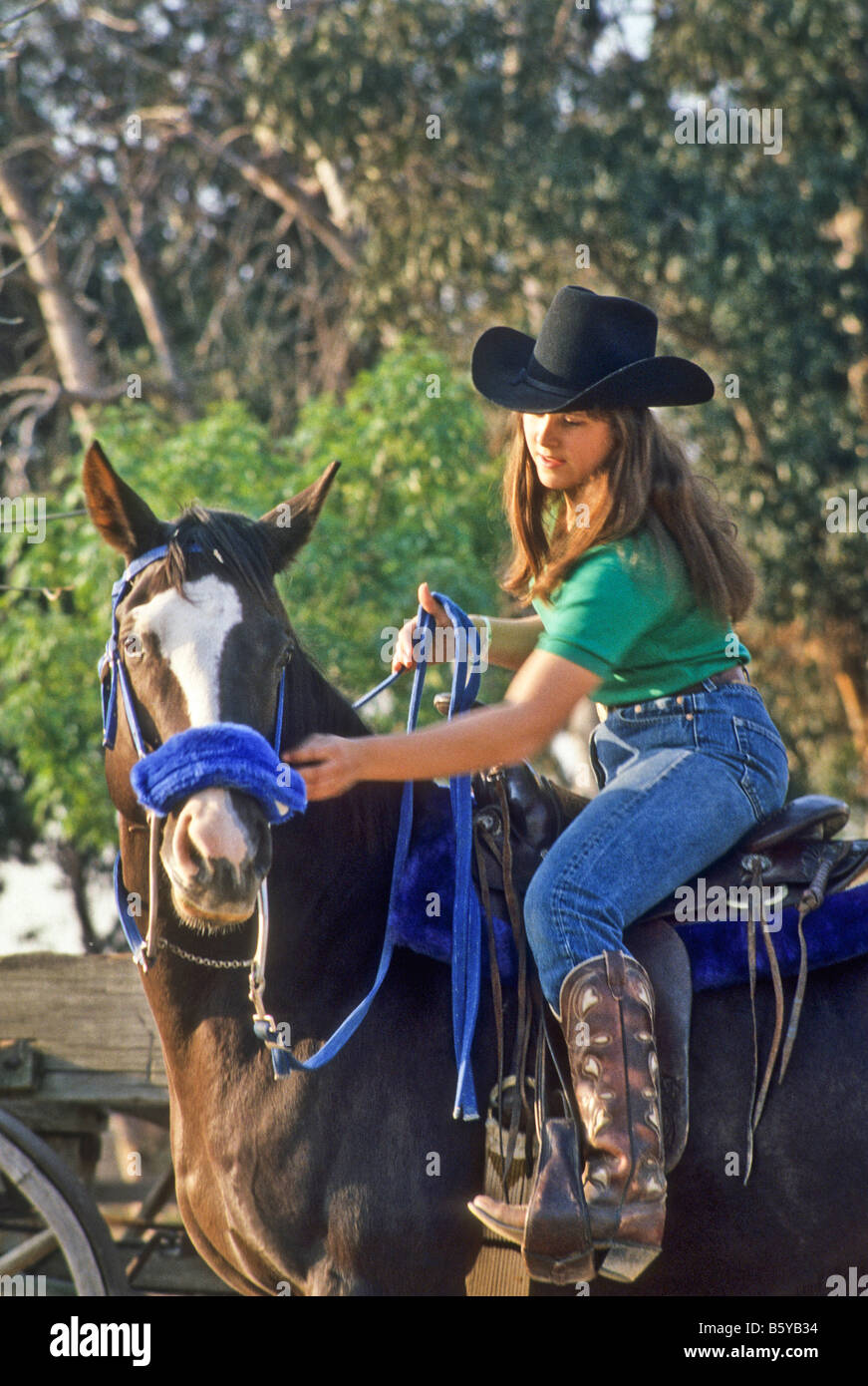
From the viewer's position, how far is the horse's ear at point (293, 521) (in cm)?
295

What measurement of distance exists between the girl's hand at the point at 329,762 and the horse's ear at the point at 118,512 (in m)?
0.67

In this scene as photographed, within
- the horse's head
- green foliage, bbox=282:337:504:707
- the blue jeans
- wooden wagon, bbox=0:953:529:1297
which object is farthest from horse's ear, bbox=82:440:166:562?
green foliage, bbox=282:337:504:707

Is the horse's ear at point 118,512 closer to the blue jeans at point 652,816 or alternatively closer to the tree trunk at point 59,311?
the blue jeans at point 652,816

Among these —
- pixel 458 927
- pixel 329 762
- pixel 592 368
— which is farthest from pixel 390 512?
pixel 329 762

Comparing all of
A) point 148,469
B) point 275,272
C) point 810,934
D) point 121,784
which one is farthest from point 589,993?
point 275,272

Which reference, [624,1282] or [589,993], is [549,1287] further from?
[589,993]

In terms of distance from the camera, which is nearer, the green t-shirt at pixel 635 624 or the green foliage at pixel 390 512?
the green t-shirt at pixel 635 624

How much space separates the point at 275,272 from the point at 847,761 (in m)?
8.19

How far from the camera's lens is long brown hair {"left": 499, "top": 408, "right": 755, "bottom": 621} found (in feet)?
9.37

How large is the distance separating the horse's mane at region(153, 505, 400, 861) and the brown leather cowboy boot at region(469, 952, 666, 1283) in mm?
609

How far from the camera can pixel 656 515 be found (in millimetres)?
2924

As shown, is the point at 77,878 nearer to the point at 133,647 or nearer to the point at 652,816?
the point at 133,647

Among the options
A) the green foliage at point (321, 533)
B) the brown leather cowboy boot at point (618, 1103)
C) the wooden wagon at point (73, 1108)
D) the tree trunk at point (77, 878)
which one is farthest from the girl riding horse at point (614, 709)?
the tree trunk at point (77, 878)

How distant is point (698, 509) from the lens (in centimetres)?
294
